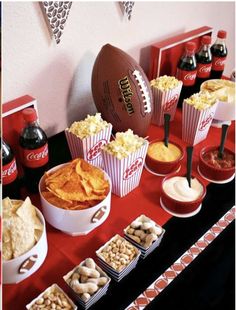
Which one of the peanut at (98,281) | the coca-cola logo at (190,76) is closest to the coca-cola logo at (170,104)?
the coca-cola logo at (190,76)

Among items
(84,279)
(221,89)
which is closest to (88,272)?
(84,279)

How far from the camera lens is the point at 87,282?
0.69m

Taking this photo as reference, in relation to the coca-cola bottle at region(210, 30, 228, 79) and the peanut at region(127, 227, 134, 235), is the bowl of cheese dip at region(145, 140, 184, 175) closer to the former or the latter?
the peanut at region(127, 227, 134, 235)

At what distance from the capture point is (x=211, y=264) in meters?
0.98

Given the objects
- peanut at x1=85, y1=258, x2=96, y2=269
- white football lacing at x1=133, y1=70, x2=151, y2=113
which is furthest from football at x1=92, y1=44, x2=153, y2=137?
peanut at x1=85, y1=258, x2=96, y2=269

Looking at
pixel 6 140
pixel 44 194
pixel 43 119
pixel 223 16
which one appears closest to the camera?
pixel 44 194

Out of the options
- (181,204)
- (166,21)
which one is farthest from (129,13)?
(181,204)

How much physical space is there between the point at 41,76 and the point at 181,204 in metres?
0.53

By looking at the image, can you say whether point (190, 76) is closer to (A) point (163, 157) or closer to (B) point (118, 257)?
(A) point (163, 157)

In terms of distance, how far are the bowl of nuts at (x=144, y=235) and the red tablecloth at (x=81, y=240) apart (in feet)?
0.19

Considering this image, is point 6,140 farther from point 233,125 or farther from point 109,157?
point 233,125

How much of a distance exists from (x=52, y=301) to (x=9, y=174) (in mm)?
323

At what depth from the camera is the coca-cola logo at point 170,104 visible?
1.19 m

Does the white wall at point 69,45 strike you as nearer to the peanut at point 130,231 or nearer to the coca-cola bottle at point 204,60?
the coca-cola bottle at point 204,60
